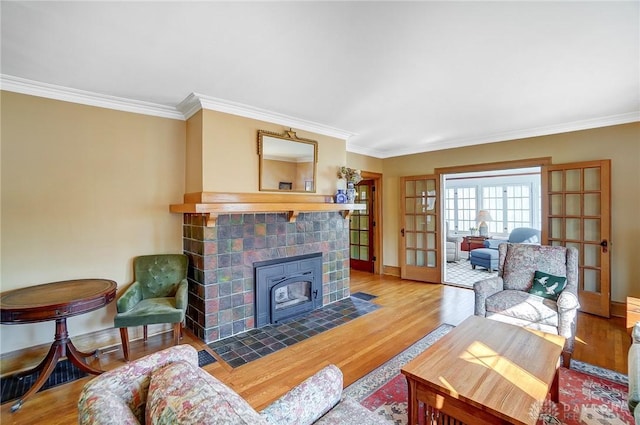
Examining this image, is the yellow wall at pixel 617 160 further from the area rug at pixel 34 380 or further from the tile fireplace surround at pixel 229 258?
the area rug at pixel 34 380

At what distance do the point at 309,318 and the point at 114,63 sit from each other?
10.3ft

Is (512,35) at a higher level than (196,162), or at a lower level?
higher

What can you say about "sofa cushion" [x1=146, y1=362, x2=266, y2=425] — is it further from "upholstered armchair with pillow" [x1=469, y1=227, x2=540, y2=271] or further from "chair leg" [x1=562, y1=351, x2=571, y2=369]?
"upholstered armchair with pillow" [x1=469, y1=227, x2=540, y2=271]

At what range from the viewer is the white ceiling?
166 centimetres

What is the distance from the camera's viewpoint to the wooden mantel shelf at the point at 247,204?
110 inches

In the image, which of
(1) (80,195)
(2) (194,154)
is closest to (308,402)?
(2) (194,154)

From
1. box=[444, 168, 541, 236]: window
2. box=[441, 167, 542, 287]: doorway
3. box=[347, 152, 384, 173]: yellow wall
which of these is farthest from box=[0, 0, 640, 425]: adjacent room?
box=[444, 168, 541, 236]: window

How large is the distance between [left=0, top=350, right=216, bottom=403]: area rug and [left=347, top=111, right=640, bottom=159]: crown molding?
444 cm

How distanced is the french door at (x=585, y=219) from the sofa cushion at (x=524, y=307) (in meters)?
1.55

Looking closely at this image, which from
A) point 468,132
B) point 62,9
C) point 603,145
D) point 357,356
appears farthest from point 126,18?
point 603,145

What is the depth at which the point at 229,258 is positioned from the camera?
3070mm

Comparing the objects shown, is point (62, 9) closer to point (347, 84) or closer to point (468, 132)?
point (347, 84)

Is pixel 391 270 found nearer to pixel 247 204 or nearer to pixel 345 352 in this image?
pixel 345 352

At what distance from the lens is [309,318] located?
354 centimetres
